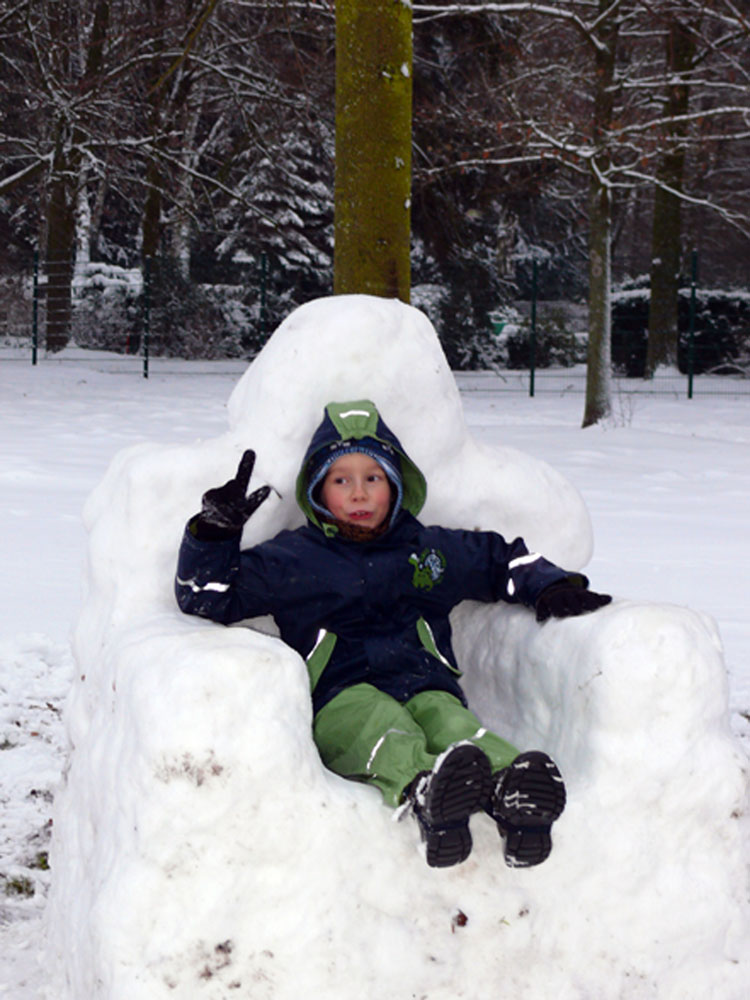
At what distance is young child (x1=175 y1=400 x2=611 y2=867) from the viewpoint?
95.3 inches

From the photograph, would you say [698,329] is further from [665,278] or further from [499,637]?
[499,637]

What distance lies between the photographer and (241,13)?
53.4 ft

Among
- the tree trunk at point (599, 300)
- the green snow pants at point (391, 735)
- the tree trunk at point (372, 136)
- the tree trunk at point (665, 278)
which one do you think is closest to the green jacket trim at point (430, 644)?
the green snow pants at point (391, 735)

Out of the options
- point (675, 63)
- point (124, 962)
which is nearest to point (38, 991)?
point (124, 962)

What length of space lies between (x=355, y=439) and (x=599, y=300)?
29.7 feet

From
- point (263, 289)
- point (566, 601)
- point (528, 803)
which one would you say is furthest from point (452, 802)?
point (263, 289)

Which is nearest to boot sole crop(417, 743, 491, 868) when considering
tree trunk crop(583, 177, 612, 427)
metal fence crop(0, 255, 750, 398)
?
tree trunk crop(583, 177, 612, 427)

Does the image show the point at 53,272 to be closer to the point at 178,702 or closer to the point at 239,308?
the point at 239,308

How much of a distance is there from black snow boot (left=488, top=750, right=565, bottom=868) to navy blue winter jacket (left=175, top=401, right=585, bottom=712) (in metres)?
0.55

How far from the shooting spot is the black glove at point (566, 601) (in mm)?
2588

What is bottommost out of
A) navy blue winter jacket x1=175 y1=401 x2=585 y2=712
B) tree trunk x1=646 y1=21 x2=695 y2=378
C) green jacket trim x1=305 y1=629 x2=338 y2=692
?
green jacket trim x1=305 y1=629 x2=338 y2=692

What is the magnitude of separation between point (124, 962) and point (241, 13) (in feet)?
53.7

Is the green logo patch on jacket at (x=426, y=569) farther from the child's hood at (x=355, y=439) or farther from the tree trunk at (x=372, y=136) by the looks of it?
the tree trunk at (x=372, y=136)

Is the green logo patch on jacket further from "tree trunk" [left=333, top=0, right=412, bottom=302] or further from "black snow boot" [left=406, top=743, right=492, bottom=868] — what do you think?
"tree trunk" [left=333, top=0, right=412, bottom=302]
